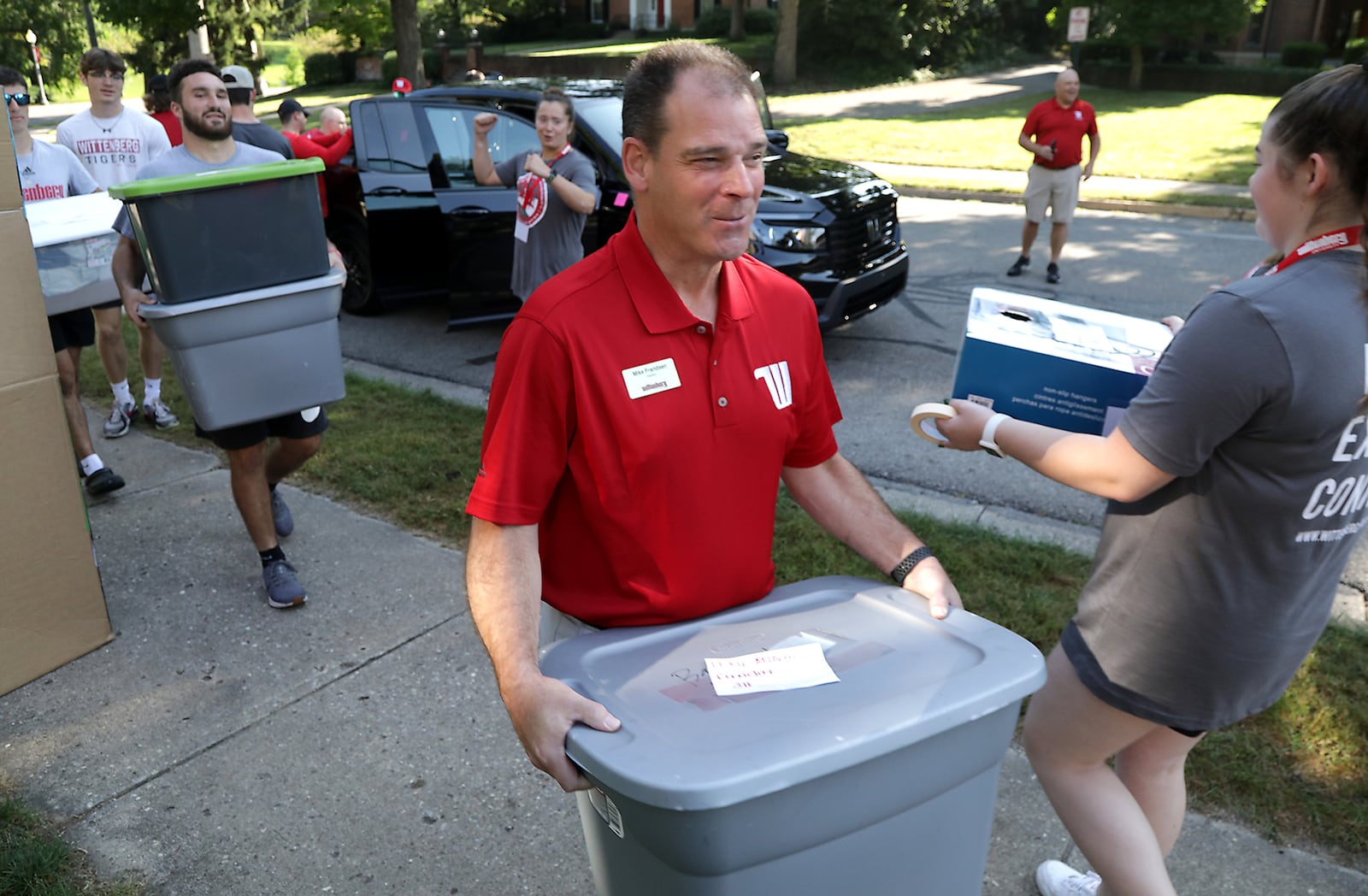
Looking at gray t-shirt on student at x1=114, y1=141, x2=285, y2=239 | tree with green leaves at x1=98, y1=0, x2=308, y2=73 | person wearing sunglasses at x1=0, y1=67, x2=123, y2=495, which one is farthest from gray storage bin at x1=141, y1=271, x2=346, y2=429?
tree with green leaves at x1=98, y1=0, x2=308, y2=73

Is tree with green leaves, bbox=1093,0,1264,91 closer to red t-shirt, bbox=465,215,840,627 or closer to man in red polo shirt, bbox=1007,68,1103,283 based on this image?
man in red polo shirt, bbox=1007,68,1103,283

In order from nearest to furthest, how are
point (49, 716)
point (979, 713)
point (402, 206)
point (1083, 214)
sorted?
A: point (979, 713) < point (49, 716) < point (402, 206) < point (1083, 214)

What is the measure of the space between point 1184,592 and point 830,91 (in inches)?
1115

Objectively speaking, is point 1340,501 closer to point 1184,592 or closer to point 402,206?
point 1184,592

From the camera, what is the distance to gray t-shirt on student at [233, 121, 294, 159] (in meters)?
5.86

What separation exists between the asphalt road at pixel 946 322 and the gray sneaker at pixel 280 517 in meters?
2.26

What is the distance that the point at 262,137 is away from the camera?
19.9 ft

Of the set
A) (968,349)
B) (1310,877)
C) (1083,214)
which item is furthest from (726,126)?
(1083,214)

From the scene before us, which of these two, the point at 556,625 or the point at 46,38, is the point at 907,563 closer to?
the point at 556,625

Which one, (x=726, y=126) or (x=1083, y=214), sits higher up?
(x=726, y=126)

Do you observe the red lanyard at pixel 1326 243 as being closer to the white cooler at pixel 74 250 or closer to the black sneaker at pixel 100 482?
the white cooler at pixel 74 250

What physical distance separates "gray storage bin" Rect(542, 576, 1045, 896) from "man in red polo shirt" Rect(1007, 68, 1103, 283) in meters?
8.28

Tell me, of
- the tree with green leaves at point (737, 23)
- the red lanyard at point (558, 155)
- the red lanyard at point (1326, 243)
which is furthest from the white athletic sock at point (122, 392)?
the tree with green leaves at point (737, 23)

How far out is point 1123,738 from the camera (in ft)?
6.88
